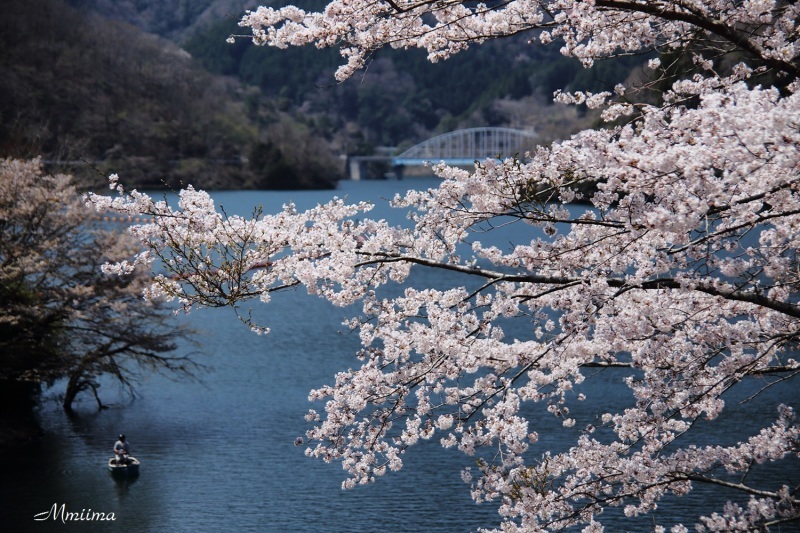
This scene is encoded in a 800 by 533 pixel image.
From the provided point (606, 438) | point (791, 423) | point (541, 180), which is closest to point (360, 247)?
point (541, 180)

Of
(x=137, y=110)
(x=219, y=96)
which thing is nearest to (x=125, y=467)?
(x=137, y=110)

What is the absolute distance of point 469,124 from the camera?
116375 millimetres

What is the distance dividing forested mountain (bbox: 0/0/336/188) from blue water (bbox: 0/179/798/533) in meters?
49.1

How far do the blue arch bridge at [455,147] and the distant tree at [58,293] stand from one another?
274ft

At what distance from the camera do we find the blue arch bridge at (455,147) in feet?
346

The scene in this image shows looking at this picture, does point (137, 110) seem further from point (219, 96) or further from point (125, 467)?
point (125, 467)

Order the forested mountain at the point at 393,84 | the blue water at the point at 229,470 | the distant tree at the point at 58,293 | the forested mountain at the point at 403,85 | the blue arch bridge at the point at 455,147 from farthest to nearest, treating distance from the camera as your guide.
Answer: the forested mountain at the point at 403,85 → the forested mountain at the point at 393,84 → the blue arch bridge at the point at 455,147 → the distant tree at the point at 58,293 → the blue water at the point at 229,470

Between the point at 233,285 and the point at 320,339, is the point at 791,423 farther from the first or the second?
the point at 320,339

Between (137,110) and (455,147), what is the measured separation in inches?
1633

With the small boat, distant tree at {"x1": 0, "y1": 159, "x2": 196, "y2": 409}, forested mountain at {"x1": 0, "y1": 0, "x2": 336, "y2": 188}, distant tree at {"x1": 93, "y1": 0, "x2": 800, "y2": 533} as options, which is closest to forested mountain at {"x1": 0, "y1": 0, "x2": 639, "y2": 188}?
forested mountain at {"x1": 0, "y1": 0, "x2": 336, "y2": 188}

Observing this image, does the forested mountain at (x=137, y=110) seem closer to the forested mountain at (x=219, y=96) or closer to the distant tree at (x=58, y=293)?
the forested mountain at (x=219, y=96)

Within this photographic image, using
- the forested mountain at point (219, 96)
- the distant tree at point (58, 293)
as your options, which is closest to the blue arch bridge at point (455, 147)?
the forested mountain at point (219, 96)

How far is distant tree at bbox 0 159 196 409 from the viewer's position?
Answer: 16953 mm

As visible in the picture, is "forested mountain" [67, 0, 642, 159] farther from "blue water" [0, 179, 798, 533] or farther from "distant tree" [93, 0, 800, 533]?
"distant tree" [93, 0, 800, 533]
